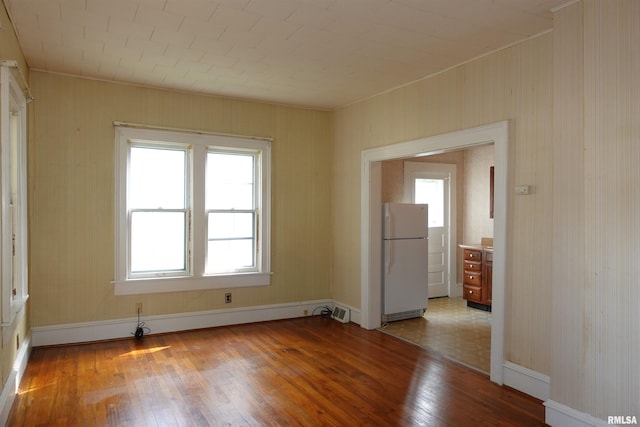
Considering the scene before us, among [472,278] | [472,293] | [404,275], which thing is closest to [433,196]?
[472,278]

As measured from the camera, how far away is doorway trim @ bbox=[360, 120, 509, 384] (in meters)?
3.46

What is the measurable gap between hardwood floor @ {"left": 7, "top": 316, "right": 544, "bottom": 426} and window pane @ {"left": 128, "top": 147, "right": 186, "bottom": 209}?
1495mm

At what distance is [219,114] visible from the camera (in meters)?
5.18

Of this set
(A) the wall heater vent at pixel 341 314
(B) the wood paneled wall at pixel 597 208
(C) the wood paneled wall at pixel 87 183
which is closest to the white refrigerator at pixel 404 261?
(A) the wall heater vent at pixel 341 314

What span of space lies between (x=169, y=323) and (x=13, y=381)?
1854 millimetres

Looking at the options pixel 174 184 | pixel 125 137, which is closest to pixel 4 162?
pixel 125 137

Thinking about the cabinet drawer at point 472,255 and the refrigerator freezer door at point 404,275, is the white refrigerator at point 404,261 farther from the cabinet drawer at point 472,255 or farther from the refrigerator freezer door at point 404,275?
the cabinet drawer at point 472,255

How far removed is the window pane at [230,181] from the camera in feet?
17.1

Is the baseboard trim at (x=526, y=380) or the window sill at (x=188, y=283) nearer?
the baseboard trim at (x=526, y=380)

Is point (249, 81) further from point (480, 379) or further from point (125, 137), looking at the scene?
point (480, 379)

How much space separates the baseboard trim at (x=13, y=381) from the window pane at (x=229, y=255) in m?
1.92

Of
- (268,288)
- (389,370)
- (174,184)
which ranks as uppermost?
(174,184)

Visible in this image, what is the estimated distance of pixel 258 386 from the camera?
3.45 metres

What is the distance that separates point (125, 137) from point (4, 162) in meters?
1.93
